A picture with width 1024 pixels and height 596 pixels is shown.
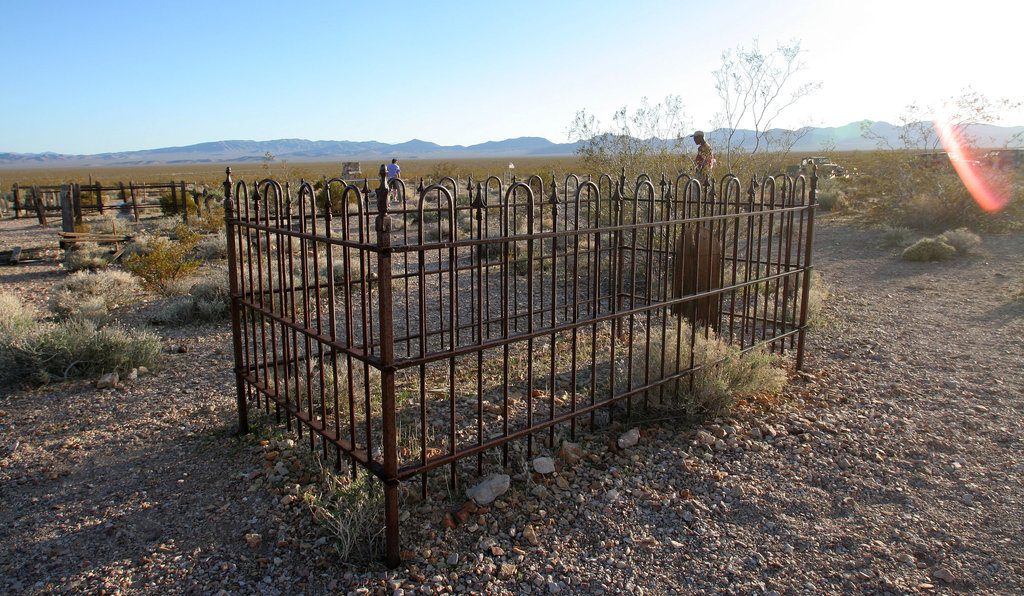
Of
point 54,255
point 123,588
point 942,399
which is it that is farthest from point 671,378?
point 54,255

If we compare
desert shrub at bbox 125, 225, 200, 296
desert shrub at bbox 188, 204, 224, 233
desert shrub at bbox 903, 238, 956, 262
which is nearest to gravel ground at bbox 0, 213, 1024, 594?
→ desert shrub at bbox 125, 225, 200, 296

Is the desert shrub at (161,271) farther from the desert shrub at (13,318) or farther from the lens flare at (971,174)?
the lens flare at (971,174)

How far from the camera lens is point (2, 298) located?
718 cm

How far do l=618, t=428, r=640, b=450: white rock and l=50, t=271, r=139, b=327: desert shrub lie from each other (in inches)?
236

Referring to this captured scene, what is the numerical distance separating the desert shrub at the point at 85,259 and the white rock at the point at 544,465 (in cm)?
1107

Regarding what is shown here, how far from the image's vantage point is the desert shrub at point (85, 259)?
38.3 feet

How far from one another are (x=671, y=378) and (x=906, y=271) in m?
8.13

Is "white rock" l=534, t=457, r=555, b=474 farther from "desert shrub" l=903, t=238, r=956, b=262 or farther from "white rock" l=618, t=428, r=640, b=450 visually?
"desert shrub" l=903, t=238, r=956, b=262

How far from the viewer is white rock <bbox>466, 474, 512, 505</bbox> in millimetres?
3410

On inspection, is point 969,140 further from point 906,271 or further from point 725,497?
point 725,497

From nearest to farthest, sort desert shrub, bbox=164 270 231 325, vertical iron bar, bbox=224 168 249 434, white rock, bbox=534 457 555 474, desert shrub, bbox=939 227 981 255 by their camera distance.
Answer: white rock, bbox=534 457 555 474, vertical iron bar, bbox=224 168 249 434, desert shrub, bbox=164 270 231 325, desert shrub, bbox=939 227 981 255

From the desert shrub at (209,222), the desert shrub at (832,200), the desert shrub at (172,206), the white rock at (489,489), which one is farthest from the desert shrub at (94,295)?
the desert shrub at (832,200)

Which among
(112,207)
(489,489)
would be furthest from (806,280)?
(112,207)

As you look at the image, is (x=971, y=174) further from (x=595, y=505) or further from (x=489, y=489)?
(x=489, y=489)
